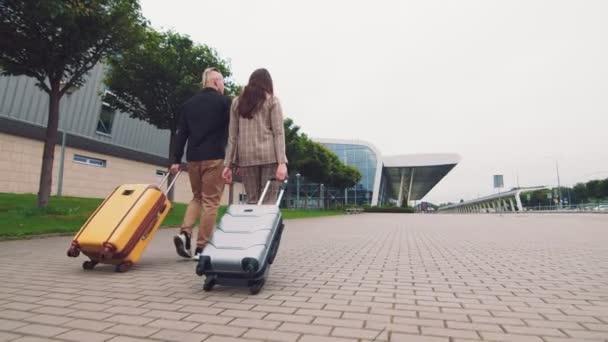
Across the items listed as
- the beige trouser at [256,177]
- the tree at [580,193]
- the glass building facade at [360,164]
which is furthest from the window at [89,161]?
the tree at [580,193]

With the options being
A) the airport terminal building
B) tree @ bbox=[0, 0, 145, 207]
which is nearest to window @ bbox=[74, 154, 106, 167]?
the airport terminal building

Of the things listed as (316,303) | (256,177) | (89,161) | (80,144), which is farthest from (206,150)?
(89,161)

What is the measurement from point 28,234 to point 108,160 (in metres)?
19.6

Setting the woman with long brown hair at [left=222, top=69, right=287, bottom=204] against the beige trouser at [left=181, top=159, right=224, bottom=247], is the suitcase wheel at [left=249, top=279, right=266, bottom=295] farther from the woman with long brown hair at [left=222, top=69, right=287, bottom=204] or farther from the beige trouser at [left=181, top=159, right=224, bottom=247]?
the beige trouser at [left=181, top=159, right=224, bottom=247]

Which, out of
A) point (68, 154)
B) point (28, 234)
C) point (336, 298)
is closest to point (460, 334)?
point (336, 298)

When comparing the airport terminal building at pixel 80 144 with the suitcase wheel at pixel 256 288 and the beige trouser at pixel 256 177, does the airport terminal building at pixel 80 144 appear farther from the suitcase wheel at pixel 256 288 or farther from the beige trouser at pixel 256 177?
the suitcase wheel at pixel 256 288

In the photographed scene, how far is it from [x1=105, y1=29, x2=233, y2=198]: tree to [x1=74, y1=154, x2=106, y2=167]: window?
9.73 meters

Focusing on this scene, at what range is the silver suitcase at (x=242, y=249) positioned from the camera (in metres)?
2.78

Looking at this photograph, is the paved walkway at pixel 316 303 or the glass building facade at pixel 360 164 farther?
the glass building facade at pixel 360 164

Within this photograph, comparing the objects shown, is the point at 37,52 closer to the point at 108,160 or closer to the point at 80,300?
the point at 80,300

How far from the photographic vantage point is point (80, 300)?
106 inches

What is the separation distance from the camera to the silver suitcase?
9.12ft

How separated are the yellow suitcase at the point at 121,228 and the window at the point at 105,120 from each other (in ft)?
81.0

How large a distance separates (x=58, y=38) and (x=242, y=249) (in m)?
10.2
